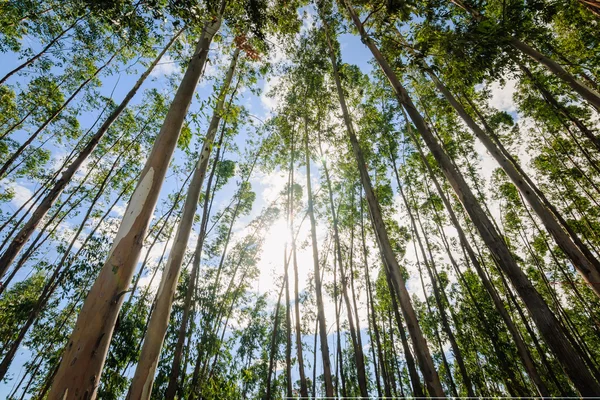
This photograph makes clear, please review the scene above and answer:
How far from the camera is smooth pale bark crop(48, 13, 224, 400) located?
103cm

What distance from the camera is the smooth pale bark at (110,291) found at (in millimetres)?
1025

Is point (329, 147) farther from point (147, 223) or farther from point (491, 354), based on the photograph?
point (491, 354)

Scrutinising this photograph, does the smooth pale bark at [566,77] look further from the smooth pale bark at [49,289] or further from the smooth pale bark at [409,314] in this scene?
the smooth pale bark at [49,289]

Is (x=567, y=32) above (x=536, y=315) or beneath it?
above

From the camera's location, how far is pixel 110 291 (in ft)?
4.05

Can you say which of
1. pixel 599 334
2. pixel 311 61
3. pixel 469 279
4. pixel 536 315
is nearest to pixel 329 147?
pixel 311 61

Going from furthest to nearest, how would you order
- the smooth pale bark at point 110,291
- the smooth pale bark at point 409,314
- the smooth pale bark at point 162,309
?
the smooth pale bark at point 409,314, the smooth pale bark at point 162,309, the smooth pale bark at point 110,291

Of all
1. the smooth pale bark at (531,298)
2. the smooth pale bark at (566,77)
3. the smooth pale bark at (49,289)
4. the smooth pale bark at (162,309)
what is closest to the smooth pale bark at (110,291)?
the smooth pale bark at (162,309)

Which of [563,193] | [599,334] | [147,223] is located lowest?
[147,223]

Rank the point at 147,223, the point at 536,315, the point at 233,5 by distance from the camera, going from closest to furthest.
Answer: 1. the point at 147,223
2. the point at 536,315
3. the point at 233,5

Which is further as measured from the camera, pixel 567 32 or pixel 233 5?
pixel 567 32

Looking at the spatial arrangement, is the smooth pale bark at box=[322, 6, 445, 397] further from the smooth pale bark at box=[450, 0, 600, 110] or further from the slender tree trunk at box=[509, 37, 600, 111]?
the slender tree trunk at box=[509, 37, 600, 111]

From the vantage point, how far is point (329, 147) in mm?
9852

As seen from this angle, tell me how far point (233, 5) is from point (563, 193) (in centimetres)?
1614
